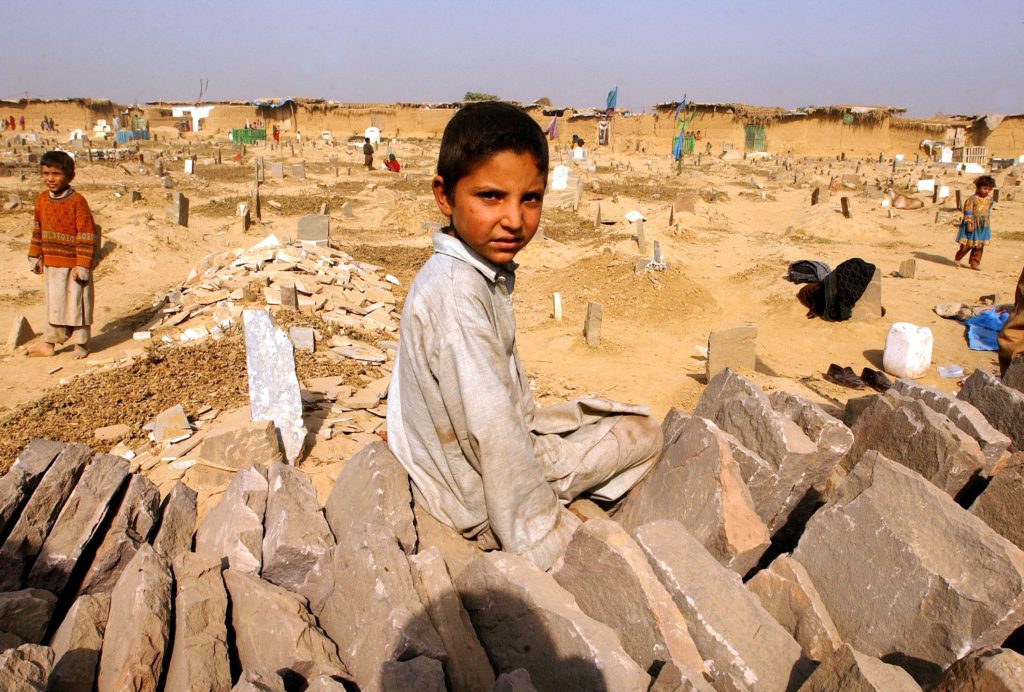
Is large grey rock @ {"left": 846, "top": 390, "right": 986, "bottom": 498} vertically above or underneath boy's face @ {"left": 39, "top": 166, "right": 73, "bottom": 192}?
underneath

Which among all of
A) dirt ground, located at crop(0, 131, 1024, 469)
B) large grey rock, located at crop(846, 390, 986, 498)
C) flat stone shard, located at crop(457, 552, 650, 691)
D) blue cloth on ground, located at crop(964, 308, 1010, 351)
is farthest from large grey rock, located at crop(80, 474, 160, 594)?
blue cloth on ground, located at crop(964, 308, 1010, 351)

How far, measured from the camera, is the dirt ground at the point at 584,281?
6.29m

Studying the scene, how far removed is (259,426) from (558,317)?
639cm

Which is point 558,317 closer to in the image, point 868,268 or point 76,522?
point 868,268

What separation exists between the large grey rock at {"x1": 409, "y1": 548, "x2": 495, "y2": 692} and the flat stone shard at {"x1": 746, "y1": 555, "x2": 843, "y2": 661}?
3.24 feet

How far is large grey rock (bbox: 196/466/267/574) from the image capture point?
8.31 ft

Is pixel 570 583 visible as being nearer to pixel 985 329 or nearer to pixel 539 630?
pixel 539 630

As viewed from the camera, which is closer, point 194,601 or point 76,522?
point 194,601

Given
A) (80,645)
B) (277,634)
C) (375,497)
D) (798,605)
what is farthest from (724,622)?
(80,645)

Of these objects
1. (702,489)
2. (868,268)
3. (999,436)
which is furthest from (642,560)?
(868,268)

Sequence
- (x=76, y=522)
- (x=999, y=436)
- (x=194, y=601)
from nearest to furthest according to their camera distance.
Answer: (x=194, y=601) < (x=76, y=522) < (x=999, y=436)

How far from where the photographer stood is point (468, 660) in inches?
77.0

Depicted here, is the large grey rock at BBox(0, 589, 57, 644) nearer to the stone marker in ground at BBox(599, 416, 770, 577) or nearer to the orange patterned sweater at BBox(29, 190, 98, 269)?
the stone marker in ground at BBox(599, 416, 770, 577)

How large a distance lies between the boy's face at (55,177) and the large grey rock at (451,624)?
6578mm
